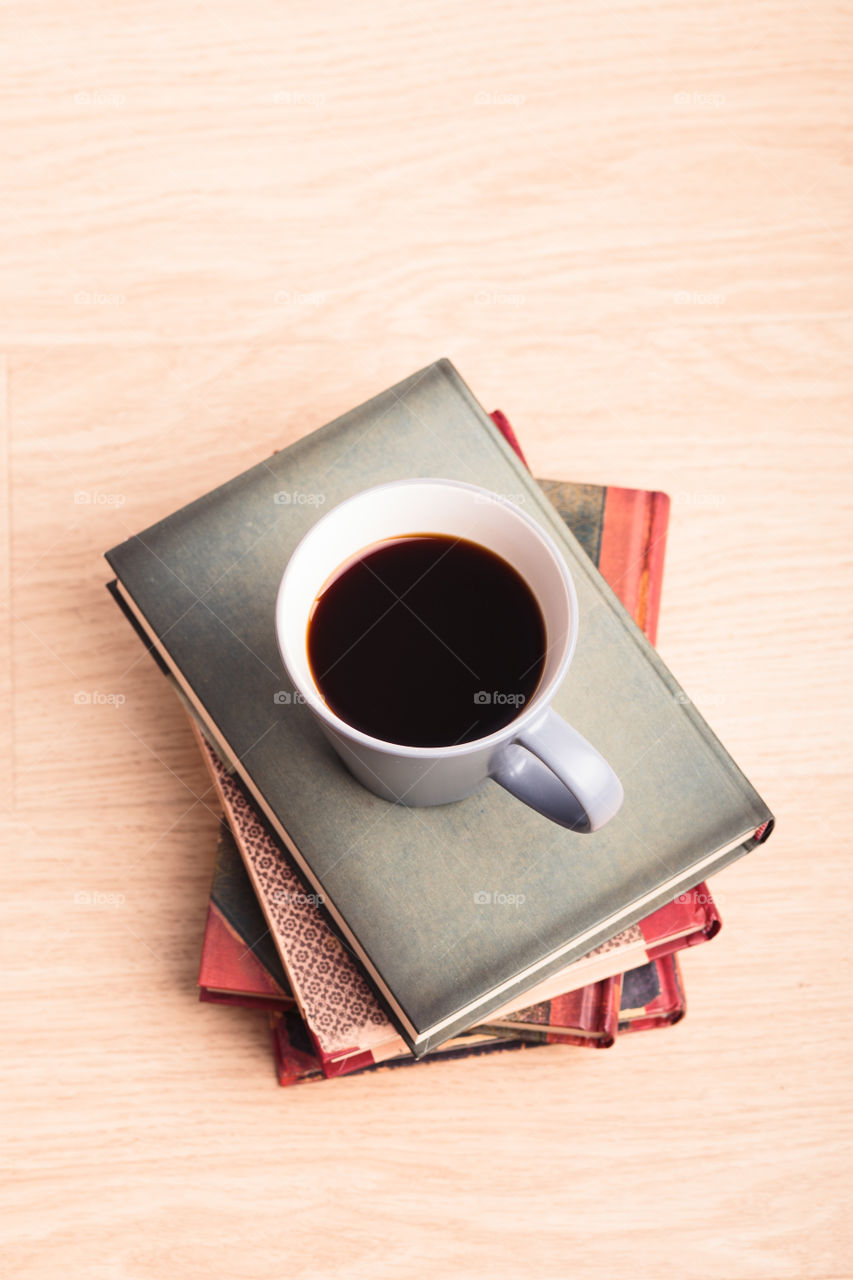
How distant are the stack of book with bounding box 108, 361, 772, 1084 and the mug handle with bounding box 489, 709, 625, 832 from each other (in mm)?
94

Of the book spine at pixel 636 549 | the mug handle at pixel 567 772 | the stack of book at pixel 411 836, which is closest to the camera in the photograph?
the mug handle at pixel 567 772

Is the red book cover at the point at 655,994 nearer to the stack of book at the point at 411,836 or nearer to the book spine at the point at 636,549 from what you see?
the stack of book at the point at 411,836

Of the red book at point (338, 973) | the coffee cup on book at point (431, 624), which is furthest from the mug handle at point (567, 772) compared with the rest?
the red book at point (338, 973)

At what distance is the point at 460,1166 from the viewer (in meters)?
0.65

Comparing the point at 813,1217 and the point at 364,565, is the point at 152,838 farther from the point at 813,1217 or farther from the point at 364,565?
the point at 813,1217

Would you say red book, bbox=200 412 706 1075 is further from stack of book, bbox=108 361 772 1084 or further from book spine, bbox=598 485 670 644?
book spine, bbox=598 485 670 644

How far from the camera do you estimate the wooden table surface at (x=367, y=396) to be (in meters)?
0.65

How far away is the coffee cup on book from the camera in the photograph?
508 mm

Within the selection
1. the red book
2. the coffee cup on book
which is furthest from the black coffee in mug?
the red book

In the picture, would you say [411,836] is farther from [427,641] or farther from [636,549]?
[636,549]

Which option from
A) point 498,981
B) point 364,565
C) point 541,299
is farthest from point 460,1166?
point 541,299

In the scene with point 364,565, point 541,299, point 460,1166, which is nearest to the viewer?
point 364,565

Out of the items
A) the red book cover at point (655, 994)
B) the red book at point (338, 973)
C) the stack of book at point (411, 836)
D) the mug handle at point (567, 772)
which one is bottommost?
the red book cover at point (655, 994)

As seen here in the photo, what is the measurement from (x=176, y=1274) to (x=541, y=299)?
686 mm
